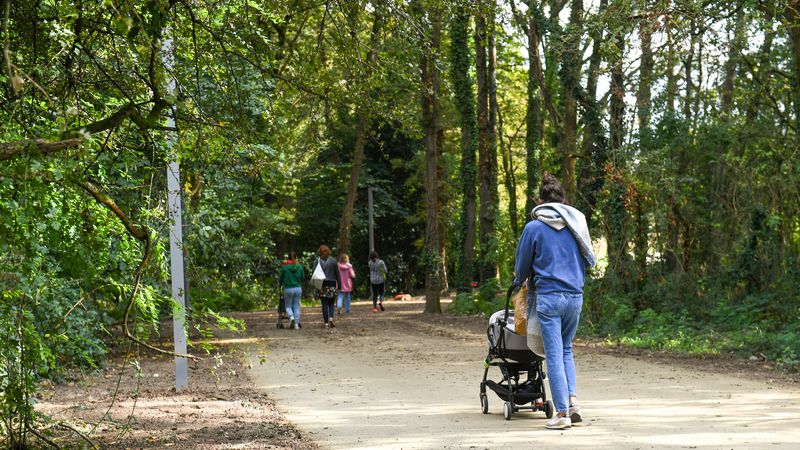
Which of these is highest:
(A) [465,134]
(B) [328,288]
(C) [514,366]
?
(A) [465,134]

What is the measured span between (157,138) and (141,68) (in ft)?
1.92

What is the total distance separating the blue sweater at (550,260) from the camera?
27.9ft

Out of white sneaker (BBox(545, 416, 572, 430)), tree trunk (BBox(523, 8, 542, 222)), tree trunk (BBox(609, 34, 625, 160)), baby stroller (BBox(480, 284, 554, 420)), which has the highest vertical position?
tree trunk (BBox(523, 8, 542, 222))

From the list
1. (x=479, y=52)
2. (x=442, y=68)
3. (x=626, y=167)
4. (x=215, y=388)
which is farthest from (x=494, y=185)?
(x=442, y=68)

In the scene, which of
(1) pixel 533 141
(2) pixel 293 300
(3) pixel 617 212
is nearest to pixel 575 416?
(3) pixel 617 212

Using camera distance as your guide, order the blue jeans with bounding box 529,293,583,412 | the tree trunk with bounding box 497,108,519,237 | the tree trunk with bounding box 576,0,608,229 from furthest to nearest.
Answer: the tree trunk with bounding box 497,108,519,237, the tree trunk with bounding box 576,0,608,229, the blue jeans with bounding box 529,293,583,412

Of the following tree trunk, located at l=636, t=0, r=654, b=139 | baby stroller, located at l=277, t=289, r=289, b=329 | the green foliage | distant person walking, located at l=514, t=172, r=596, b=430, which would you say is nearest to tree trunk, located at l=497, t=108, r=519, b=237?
the green foliage

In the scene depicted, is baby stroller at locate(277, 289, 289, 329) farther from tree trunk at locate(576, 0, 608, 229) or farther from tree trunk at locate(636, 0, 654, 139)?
tree trunk at locate(636, 0, 654, 139)

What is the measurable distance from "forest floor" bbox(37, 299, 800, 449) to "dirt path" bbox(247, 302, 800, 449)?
0.02 metres

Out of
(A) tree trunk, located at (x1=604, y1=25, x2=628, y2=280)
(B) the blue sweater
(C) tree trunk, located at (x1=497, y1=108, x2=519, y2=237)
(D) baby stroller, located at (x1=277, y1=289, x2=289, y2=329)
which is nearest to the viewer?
(B) the blue sweater

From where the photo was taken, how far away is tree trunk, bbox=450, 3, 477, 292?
92.8ft

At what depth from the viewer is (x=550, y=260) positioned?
8508 mm

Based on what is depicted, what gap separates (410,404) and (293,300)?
561 inches

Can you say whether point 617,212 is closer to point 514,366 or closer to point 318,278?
point 318,278
